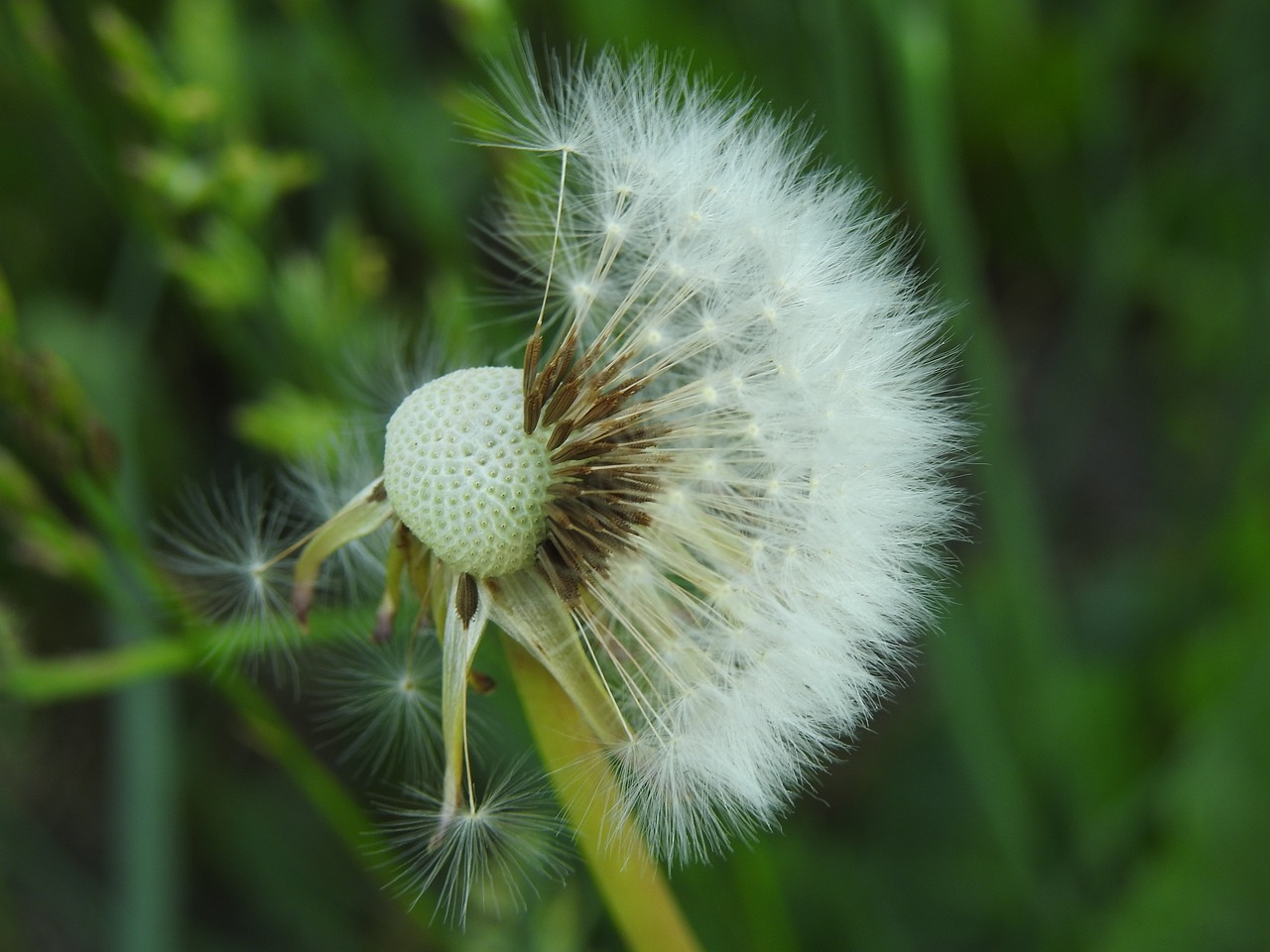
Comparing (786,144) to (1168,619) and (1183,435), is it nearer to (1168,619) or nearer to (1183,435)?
(1168,619)

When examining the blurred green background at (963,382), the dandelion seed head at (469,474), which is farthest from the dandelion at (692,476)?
the blurred green background at (963,382)

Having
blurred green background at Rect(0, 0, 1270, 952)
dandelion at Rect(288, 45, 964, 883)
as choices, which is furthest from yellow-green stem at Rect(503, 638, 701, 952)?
blurred green background at Rect(0, 0, 1270, 952)

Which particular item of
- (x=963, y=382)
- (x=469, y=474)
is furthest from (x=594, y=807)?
(x=963, y=382)

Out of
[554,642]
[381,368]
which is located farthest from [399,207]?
[554,642]

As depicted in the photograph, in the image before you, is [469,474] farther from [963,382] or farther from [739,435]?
[963,382]

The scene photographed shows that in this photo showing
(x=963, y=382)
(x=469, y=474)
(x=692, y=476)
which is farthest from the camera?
(x=963, y=382)

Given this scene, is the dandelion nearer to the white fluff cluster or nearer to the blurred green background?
the white fluff cluster

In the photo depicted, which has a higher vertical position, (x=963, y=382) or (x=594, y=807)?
(x=963, y=382)
